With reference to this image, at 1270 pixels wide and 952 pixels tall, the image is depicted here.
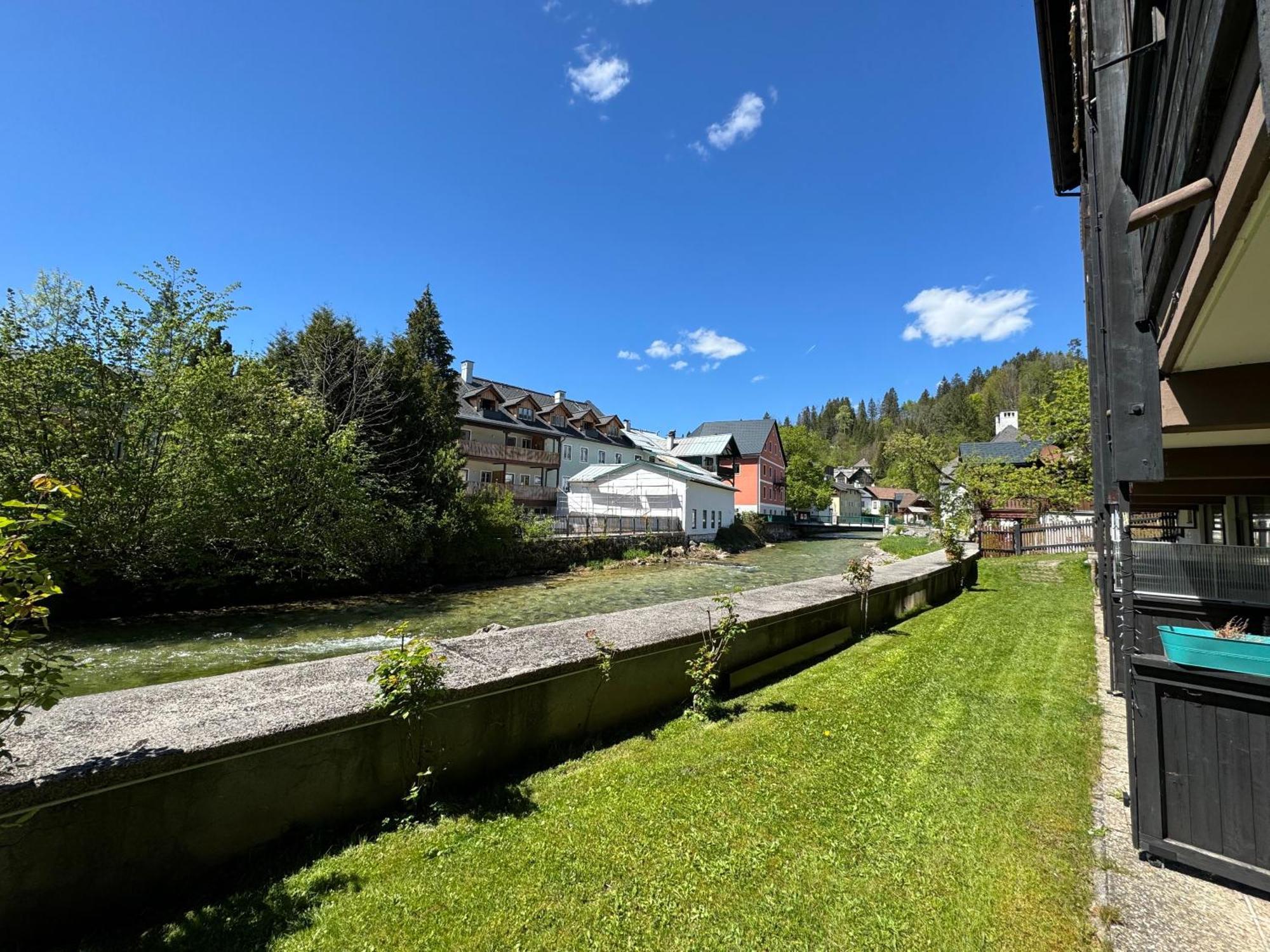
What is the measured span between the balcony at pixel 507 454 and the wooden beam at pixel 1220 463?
27671 millimetres

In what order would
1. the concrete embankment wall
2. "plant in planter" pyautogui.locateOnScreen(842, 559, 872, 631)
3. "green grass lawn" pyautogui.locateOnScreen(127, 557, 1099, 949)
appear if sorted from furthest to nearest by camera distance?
"plant in planter" pyautogui.locateOnScreen(842, 559, 872, 631), "green grass lawn" pyautogui.locateOnScreen(127, 557, 1099, 949), the concrete embankment wall

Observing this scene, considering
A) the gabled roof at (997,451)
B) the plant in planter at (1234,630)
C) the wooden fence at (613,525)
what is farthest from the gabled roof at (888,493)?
the plant in planter at (1234,630)

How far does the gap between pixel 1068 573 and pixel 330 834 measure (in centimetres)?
1873

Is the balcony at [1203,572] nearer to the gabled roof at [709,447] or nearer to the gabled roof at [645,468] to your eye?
the gabled roof at [645,468]

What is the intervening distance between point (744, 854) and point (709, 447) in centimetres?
4494

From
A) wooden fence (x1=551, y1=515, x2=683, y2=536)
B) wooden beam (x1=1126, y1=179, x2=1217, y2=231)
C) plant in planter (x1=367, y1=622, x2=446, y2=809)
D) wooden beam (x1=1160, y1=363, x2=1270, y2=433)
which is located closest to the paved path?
wooden beam (x1=1160, y1=363, x2=1270, y2=433)

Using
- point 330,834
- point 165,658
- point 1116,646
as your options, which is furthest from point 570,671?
point 165,658

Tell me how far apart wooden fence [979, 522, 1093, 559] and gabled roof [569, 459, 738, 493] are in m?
16.2

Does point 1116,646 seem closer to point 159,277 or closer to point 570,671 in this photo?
point 570,671

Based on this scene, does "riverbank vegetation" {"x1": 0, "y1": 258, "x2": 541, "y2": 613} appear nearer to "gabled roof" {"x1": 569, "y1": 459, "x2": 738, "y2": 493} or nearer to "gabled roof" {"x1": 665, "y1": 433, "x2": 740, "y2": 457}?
"gabled roof" {"x1": 569, "y1": 459, "x2": 738, "y2": 493}

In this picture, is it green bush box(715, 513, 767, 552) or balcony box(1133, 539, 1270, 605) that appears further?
green bush box(715, 513, 767, 552)

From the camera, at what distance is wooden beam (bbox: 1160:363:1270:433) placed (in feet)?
9.20

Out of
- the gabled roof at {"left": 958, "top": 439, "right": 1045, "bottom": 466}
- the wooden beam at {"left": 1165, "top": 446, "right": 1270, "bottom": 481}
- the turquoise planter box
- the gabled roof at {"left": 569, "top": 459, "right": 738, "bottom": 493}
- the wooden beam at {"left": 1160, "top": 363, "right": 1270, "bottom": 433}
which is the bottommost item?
the turquoise planter box

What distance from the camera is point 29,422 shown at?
34.1ft
